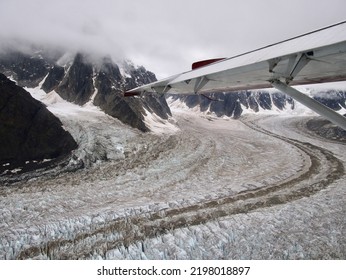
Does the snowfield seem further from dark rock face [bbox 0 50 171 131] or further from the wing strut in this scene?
dark rock face [bbox 0 50 171 131]

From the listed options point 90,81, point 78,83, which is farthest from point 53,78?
point 90,81

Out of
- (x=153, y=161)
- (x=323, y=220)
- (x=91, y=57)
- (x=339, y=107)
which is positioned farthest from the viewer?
(x=339, y=107)

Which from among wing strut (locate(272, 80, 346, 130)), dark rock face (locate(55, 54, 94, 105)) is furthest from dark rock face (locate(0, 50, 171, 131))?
wing strut (locate(272, 80, 346, 130))

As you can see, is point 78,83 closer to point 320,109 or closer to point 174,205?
point 174,205

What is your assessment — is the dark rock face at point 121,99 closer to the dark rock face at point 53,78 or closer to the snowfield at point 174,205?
the dark rock face at point 53,78

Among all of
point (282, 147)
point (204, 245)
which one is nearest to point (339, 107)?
point (282, 147)

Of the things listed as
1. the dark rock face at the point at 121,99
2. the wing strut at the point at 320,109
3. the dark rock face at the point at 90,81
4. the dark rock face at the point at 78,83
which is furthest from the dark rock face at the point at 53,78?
the wing strut at the point at 320,109
